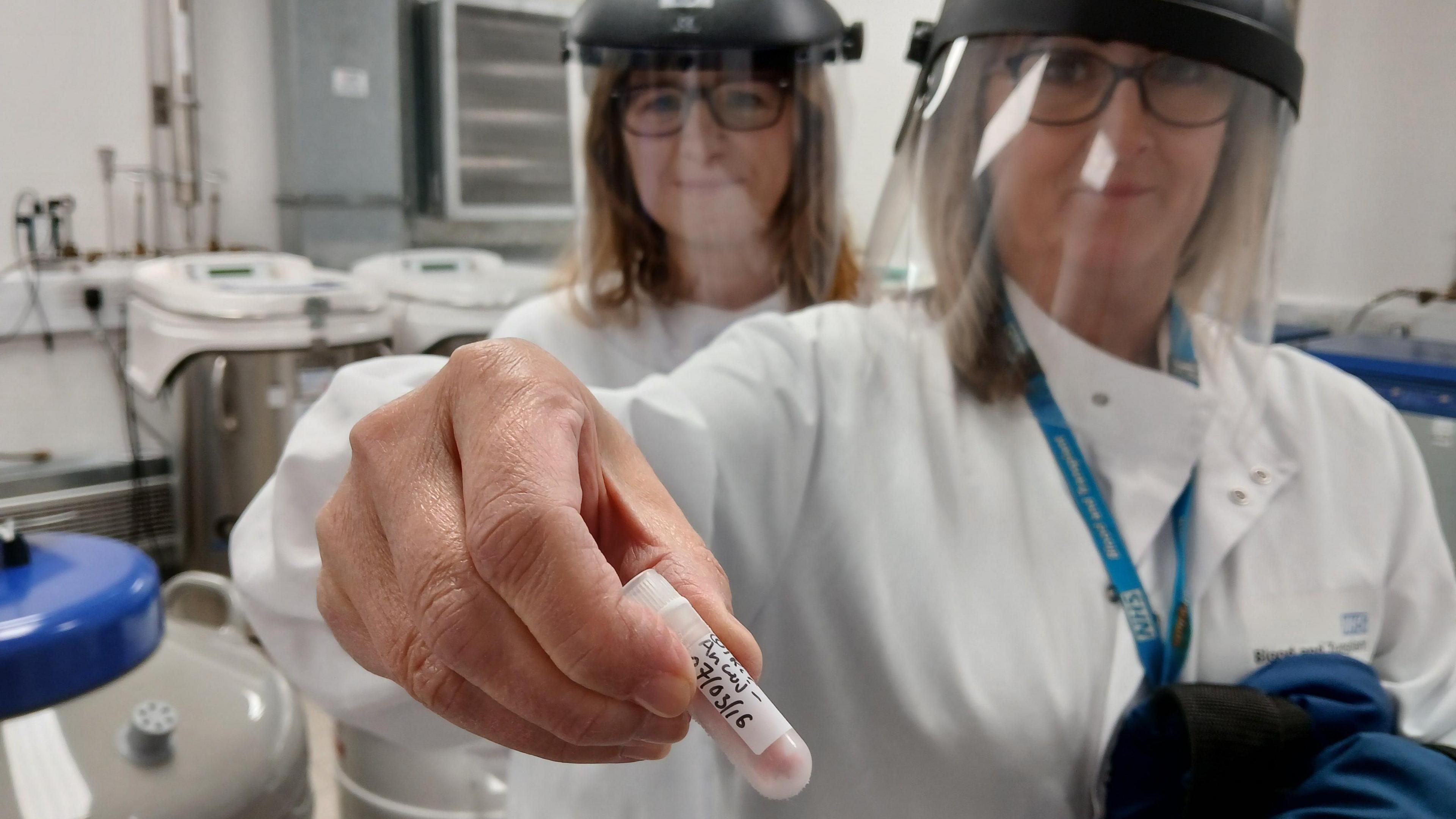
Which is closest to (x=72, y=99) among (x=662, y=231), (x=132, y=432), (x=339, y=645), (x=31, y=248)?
(x=31, y=248)

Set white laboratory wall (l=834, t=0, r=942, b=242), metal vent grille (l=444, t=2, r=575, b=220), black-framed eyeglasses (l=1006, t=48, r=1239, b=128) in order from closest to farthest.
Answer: black-framed eyeglasses (l=1006, t=48, r=1239, b=128) < white laboratory wall (l=834, t=0, r=942, b=242) < metal vent grille (l=444, t=2, r=575, b=220)

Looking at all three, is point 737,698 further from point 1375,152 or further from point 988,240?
point 1375,152

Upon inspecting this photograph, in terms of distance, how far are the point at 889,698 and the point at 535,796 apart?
0.88ft

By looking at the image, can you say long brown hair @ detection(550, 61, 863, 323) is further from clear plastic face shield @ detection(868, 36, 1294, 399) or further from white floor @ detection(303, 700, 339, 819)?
white floor @ detection(303, 700, 339, 819)

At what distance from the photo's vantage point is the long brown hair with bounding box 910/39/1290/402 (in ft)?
2.41

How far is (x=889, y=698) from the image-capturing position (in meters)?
0.69

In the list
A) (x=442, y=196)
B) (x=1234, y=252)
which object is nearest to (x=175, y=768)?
(x=1234, y=252)

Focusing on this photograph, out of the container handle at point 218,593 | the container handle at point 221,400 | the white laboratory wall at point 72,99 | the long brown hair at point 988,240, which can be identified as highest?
the white laboratory wall at point 72,99

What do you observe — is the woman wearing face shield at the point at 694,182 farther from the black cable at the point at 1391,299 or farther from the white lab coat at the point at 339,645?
the black cable at the point at 1391,299

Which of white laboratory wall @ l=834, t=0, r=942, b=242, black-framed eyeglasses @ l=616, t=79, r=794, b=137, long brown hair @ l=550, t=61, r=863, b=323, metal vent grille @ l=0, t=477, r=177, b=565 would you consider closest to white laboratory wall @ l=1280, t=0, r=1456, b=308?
white laboratory wall @ l=834, t=0, r=942, b=242

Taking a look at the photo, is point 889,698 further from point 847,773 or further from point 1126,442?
point 1126,442

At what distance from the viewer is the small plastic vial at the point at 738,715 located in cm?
37

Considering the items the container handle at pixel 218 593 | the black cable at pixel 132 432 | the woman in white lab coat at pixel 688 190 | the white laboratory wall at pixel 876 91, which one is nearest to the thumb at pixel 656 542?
the woman in white lab coat at pixel 688 190

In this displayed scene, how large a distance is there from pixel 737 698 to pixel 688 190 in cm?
75
